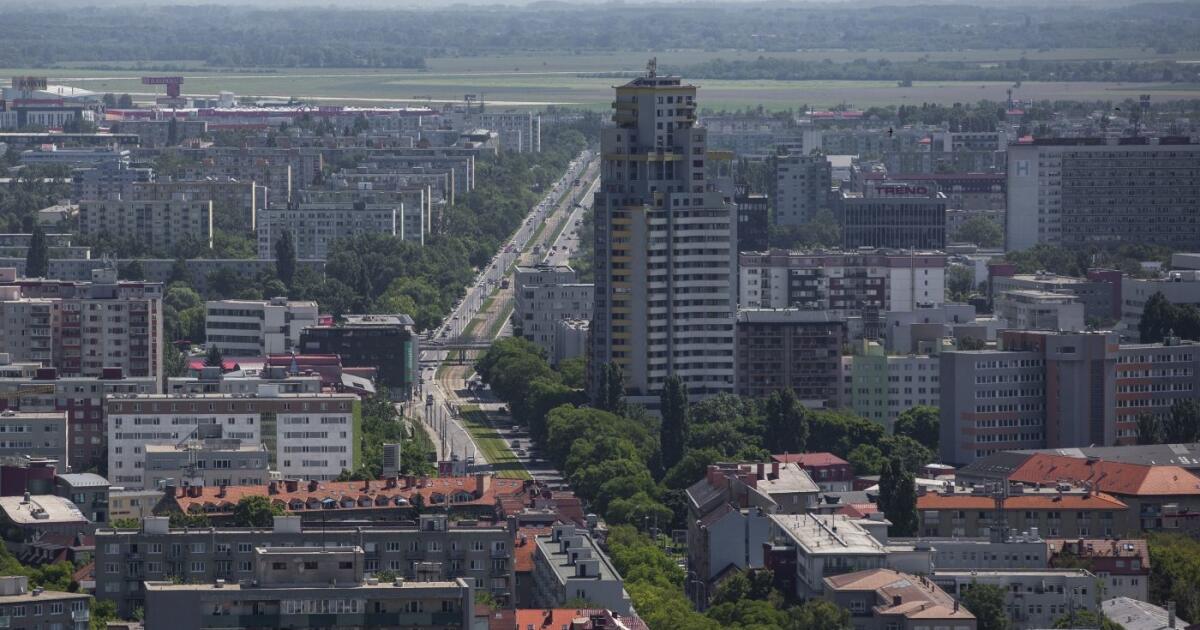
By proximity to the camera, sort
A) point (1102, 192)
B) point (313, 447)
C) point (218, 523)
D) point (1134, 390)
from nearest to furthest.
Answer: point (218, 523), point (313, 447), point (1134, 390), point (1102, 192)

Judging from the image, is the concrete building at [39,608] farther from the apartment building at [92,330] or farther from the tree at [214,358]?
the apartment building at [92,330]

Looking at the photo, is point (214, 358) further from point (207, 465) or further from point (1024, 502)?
point (1024, 502)

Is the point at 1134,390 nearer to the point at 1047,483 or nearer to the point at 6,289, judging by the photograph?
the point at 1047,483

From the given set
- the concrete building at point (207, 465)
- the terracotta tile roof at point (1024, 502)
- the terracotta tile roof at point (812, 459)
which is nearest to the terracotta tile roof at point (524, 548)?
the terracotta tile roof at point (1024, 502)

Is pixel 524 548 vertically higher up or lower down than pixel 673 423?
lower down

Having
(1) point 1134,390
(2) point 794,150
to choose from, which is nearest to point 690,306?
(1) point 1134,390

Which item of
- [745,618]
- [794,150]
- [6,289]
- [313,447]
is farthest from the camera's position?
[794,150]

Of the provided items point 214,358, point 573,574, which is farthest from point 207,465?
point 214,358

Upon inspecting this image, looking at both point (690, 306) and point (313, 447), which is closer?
point (313, 447)
